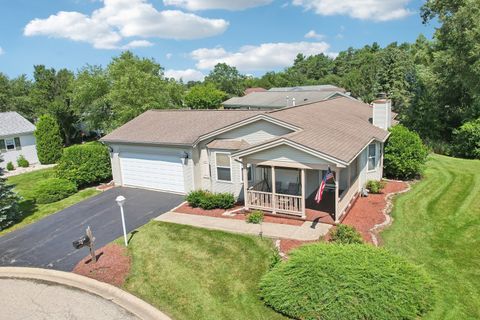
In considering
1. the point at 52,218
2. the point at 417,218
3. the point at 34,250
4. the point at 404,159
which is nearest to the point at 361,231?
the point at 417,218

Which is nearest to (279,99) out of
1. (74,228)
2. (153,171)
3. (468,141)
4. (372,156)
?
(468,141)

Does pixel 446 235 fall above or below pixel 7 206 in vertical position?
below

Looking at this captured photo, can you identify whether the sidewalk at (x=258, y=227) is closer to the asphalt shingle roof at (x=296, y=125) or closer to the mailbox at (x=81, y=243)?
the asphalt shingle roof at (x=296, y=125)

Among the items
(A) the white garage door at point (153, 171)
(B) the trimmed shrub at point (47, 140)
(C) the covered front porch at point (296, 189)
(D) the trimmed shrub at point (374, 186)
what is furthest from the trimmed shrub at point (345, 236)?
(B) the trimmed shrub at point (47, 140)

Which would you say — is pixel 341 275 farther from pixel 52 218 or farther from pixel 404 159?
pixel 52 218

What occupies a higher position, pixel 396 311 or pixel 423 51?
pixel 423 51

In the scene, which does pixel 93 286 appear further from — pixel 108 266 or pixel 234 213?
pixel 234 213

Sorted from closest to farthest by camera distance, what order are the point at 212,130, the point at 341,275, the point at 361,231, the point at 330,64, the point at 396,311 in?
the point at 396,311 < the point at 341,275 < the point at 361,231 < the point at 212,130 < the point at 330,64
